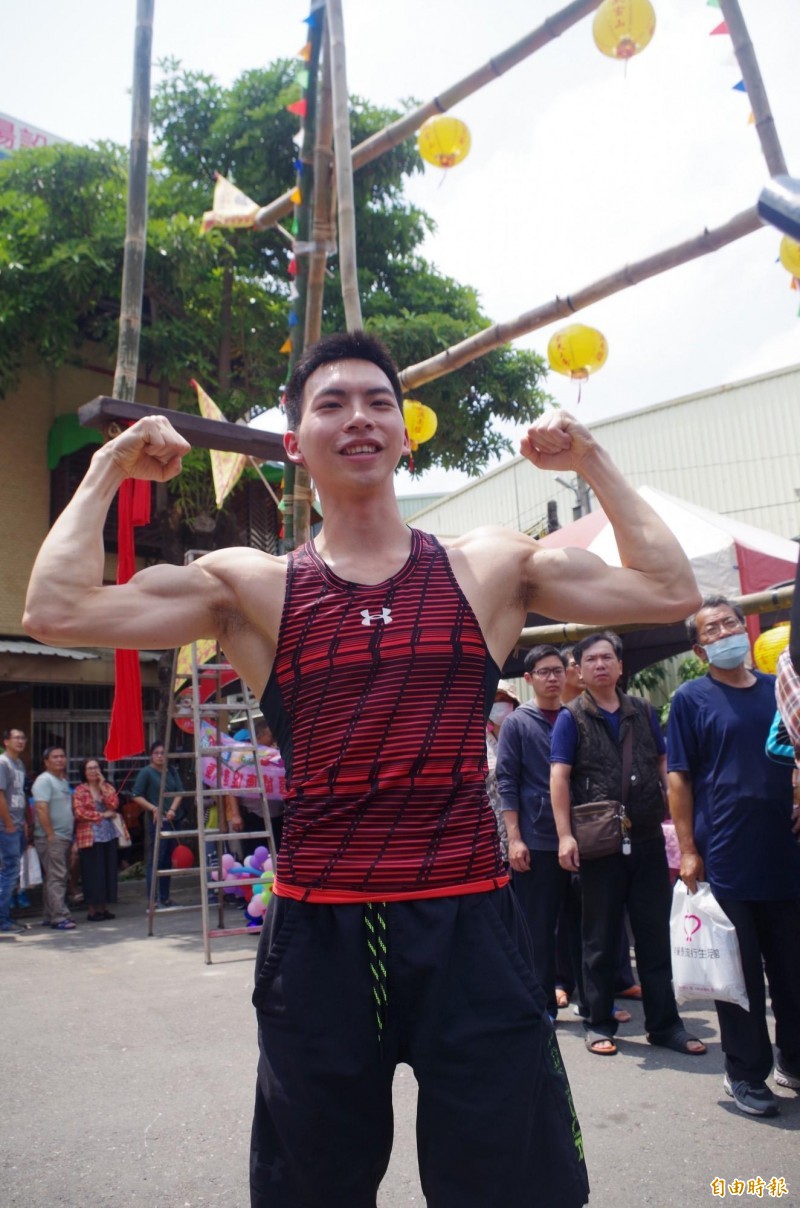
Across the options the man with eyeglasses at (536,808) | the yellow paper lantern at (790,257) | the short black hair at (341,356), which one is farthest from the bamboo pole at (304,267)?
the short black hair at (341,356)

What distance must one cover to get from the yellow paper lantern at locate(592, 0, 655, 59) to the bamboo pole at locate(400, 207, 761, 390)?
4.42 ft

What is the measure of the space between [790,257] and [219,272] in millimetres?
10764

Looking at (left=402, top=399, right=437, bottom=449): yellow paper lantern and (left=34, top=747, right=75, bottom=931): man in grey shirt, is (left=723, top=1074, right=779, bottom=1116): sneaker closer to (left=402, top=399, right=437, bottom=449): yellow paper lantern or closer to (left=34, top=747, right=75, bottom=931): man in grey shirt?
(left=402, top=399, right=437, bottom=449): yellow paper lantern

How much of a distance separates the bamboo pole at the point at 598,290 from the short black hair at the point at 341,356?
3053 millimetres

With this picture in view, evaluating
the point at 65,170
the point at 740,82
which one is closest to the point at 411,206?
the point at 65,170

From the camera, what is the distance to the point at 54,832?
9.82 m

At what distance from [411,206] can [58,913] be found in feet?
39.2

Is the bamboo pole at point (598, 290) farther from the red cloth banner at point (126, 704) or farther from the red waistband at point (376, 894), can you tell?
the red waistband at point (376, 894)

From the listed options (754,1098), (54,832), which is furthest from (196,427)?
(54,832)

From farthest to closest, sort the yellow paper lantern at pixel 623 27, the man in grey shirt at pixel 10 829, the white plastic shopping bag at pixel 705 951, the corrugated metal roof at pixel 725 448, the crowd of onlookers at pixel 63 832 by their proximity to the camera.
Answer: the corrugated metal roof at pixel 725 448 < the crowd of onlookers at pixel 63 832 < the man in grey shirt at pixel 10 829 < the yellow paper lantern at pixel 623 27 < the white plastic shopping bag at pixel 705 951

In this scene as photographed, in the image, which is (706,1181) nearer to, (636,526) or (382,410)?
(636,526)

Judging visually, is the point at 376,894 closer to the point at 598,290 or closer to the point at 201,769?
the point at 598,290

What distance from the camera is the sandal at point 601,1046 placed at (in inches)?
177

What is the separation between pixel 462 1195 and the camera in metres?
1.51
